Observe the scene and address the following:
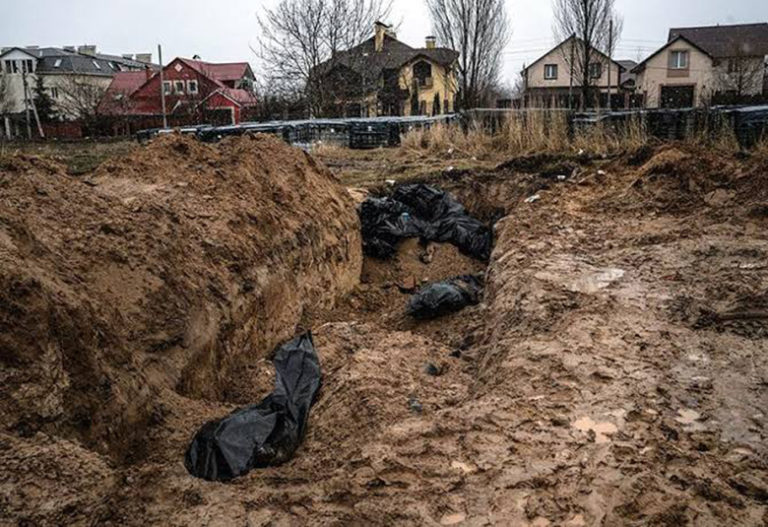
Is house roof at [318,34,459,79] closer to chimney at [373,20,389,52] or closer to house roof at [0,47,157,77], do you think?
chimney at [373,20,389,52]

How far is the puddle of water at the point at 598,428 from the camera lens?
2797 mm

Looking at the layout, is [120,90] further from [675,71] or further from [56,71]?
[675,71]

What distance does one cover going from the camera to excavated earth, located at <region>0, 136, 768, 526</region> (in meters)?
2.40

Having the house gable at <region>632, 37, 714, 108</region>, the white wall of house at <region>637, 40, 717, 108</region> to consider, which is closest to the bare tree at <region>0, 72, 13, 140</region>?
the house gable at <region>632, 37, 714, 108</region>

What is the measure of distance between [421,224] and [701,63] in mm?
40743

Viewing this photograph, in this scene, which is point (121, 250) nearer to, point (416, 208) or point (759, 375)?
point (759, 375)

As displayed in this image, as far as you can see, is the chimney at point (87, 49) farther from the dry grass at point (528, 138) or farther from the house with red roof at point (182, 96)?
the dry grass at point (528, 138)

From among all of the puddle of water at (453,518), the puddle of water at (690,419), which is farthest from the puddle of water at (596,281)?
the puddle of water at (453,518)

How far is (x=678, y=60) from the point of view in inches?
1642

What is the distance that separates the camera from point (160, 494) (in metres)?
2.48

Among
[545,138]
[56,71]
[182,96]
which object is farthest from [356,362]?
[56,71]

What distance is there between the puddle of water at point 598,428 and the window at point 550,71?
156 feet

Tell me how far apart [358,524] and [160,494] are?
83 cm

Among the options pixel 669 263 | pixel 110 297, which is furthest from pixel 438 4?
pixel 110 297
